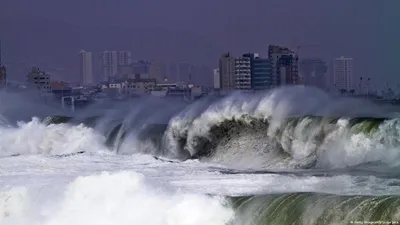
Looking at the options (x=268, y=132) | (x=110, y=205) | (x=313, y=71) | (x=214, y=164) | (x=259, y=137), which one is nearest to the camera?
(x=110, y=205)

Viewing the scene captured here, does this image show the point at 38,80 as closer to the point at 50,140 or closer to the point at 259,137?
the point at 50,140

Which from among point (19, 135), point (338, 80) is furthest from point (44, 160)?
point (338, 80)

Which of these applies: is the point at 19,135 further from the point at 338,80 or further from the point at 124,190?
the point at 338,80

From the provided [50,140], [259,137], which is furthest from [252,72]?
[259,137]

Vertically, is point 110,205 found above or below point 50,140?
above

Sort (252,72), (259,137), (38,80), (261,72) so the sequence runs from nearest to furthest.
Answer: (259,137), (261,72), (252,72), (38,80)

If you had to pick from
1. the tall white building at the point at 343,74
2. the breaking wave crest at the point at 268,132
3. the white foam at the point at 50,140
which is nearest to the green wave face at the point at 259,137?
the breaking wave crest at the point at 268,132

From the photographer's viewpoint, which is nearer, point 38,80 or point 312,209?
point 312,209
